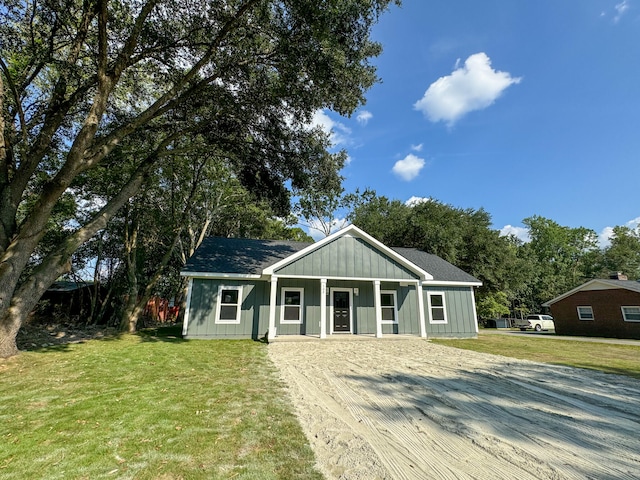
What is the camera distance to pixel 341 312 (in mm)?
13602

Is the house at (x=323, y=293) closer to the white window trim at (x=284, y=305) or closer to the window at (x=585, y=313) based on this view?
the white window trim at (x=284, y=305)

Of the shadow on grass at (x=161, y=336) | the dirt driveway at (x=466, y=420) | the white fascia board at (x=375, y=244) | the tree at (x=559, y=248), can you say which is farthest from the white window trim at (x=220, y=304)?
the tree at (x=559, y=248)

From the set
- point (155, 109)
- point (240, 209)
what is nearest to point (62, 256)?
point (155, 109)

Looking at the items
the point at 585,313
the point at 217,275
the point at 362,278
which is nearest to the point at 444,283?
the point at 362,278

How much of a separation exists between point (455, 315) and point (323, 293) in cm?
717

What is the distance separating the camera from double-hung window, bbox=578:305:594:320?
2020 centimetres

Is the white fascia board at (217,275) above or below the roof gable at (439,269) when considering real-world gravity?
below

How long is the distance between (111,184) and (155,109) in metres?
8.24

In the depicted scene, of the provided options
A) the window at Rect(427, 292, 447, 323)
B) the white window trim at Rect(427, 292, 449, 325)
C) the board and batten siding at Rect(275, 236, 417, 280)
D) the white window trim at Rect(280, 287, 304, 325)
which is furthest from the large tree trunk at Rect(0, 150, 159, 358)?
the window at Rect(427, 292, 447, 323)

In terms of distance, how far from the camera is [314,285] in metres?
13.4

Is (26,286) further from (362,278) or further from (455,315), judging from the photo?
(455,315)

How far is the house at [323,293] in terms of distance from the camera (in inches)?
476

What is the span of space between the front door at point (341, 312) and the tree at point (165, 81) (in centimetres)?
592

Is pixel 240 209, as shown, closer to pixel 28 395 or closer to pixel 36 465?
pixel 28 395
